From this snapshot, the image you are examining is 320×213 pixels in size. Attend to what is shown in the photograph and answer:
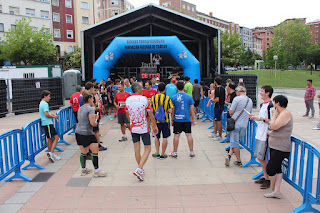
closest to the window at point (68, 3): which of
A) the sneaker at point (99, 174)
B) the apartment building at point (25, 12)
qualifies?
the apartment building at point (25, 12)

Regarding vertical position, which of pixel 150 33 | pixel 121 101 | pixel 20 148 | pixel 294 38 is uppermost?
pixel 294 38

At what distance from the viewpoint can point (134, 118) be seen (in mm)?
5492

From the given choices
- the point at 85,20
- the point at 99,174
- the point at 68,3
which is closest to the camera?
the point at 99,174

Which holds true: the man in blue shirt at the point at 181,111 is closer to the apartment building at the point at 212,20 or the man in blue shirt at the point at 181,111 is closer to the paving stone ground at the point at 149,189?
the paving stone ground at the point at 149,189

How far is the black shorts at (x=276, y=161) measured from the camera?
432 cm

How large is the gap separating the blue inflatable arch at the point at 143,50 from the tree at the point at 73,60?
29387 millimetres

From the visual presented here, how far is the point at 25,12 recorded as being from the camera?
41531 mm

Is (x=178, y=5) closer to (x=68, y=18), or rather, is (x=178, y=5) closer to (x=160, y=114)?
(x=68, y=18)

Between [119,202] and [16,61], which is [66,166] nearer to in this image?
[119,202]

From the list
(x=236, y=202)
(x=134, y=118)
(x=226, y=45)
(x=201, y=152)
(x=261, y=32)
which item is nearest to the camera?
(x=236, y=202)

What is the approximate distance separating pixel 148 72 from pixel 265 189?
14.4m

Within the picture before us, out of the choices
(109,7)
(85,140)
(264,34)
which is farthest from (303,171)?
(264,34)

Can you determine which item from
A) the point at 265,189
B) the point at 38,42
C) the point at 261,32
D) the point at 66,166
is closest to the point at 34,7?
the point at 38,42

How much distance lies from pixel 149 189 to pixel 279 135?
245cm
